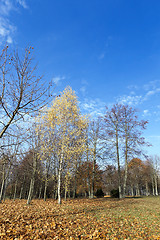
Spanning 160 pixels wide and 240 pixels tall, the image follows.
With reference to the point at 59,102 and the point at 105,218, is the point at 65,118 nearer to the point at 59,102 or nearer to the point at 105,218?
the point at 59,102

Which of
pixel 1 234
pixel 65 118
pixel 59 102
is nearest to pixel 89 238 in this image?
pixel 1 234

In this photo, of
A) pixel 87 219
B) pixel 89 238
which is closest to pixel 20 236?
pixel 89 238

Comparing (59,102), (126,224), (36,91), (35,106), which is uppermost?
(59,102)

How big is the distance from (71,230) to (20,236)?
77.3 inches

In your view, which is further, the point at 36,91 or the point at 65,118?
the point at 65,118

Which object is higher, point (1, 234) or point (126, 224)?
point (1, 234)

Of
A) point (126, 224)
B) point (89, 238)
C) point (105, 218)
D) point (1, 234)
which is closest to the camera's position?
point (1, 234)

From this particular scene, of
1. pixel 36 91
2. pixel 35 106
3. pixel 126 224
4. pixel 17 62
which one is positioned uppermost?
pixel 17 62

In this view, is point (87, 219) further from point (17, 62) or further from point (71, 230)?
point (17, 62)

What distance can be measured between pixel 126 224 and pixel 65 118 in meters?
9.34

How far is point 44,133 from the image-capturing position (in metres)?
14.1

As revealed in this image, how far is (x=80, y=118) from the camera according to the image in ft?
47.9

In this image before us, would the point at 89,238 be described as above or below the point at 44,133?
below

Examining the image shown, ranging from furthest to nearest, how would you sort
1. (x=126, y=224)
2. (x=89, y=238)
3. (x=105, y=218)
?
(x=105, y=218)
(x=126, y=224)
(x=89, y=238)
